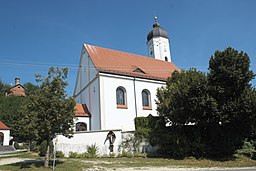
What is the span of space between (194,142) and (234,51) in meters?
8.34

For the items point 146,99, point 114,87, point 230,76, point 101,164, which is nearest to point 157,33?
point 146,99

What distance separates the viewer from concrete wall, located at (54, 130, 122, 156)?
68.8 feet

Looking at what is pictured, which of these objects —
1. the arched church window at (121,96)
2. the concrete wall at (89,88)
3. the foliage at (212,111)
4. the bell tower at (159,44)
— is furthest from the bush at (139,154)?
the bell tower at (159,44)

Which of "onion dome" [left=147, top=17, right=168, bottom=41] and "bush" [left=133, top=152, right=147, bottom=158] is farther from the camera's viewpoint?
"onion dome" [left=147, top=17, right=168, bottom=41]

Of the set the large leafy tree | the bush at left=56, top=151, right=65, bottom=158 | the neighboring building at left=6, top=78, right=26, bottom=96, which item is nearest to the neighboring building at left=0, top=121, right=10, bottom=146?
the bush at left=56, top=151, right=65, bottom=158

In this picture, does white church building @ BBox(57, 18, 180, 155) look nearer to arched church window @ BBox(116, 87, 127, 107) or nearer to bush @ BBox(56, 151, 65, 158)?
arched church window @ BBox(116, 87, 127, 107)

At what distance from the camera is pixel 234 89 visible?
18.1m

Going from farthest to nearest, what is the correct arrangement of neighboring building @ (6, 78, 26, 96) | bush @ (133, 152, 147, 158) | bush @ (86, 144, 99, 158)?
neighboring building @ (6, 78, 26, 96) → bush @ (133, 152, 147, 158) → bush @ (86, 144, 99, 158)

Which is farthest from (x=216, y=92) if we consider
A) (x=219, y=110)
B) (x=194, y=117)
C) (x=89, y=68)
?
(x=89, y=68)

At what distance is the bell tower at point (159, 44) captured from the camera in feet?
162

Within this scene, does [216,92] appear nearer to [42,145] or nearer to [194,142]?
[194,142]

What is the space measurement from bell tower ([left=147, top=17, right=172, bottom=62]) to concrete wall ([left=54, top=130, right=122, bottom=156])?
1186 inches

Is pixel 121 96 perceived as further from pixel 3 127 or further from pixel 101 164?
pixel 3 127

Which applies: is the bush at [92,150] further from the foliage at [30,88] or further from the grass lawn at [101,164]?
the foliage at [30,88]
